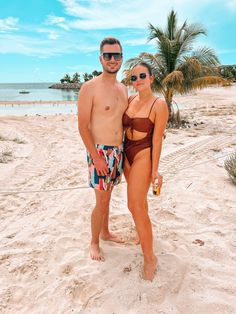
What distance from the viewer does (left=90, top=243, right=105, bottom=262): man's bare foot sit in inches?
117

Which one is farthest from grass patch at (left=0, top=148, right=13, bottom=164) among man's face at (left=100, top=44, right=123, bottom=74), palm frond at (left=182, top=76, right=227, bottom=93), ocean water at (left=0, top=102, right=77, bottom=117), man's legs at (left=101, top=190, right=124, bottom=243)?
ocean water at (left=0, top=102, right=77, bottom=117)

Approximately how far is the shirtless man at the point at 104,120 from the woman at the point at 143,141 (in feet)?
0.44

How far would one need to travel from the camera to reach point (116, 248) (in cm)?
321

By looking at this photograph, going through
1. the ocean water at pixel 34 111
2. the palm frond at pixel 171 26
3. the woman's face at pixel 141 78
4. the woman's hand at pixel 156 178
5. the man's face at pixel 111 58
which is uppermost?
the palm frond at pixel 171 26

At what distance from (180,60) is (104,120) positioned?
10711mm

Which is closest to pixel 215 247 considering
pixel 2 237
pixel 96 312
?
pixel 96 312

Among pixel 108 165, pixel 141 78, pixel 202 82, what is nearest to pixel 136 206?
pixel 108 165

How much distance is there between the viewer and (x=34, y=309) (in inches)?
93.3

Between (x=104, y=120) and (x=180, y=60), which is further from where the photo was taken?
(x=180, y=60)

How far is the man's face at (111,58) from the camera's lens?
259 centimetres

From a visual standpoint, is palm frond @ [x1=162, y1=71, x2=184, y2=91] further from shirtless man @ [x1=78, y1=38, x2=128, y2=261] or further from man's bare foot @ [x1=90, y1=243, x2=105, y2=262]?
man's bare foot @ [x1=90, y1=243, x2=105, y2=262]

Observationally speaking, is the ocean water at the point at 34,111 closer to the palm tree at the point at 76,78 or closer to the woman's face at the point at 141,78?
the woman's face at the point at 141,78

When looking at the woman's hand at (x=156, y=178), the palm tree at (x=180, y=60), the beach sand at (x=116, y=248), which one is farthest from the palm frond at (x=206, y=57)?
the woman's hand at (x=156, y=178)

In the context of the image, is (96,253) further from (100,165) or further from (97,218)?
(100,165)
